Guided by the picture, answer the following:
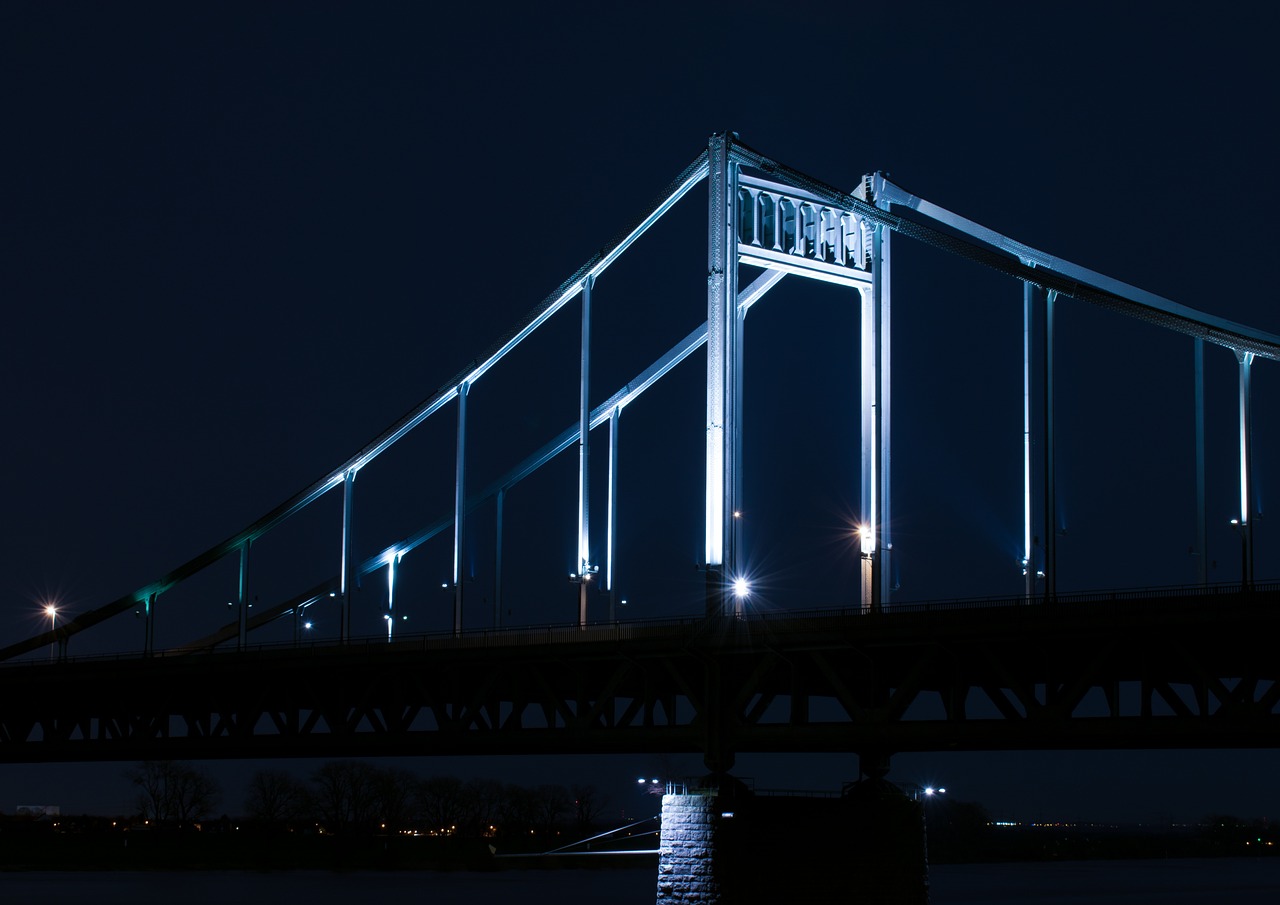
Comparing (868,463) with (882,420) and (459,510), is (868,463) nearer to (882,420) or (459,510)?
(882,420)

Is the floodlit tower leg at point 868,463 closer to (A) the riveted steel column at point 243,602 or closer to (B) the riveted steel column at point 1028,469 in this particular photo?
(B) the riveted steel column at point 1028,469

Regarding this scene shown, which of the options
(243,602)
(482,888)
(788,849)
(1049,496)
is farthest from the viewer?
(482,888)

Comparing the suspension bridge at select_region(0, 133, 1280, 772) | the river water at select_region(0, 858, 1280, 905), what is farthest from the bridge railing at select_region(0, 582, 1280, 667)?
the river water at select_region(0, 858, 1280, 905)

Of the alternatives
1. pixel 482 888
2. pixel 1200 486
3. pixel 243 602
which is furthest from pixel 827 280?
pixel 482 888

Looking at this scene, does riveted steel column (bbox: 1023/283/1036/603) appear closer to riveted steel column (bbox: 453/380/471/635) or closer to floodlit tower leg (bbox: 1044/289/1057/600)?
floodlit tower leg (bbox: 1044/289/1057/600)

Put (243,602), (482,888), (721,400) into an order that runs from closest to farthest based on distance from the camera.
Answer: (721,400)
(243,602)
(482,888)

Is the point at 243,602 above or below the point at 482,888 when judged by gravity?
above

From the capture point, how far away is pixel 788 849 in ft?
123

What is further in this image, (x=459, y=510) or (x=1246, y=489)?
(x=459, y=510)

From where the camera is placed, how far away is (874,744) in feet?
124

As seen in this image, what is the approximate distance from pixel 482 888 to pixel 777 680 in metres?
68.5

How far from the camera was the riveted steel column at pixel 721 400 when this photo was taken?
3969 cm

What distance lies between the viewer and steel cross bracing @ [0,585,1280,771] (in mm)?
33938

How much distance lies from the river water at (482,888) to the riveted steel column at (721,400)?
49.0m
